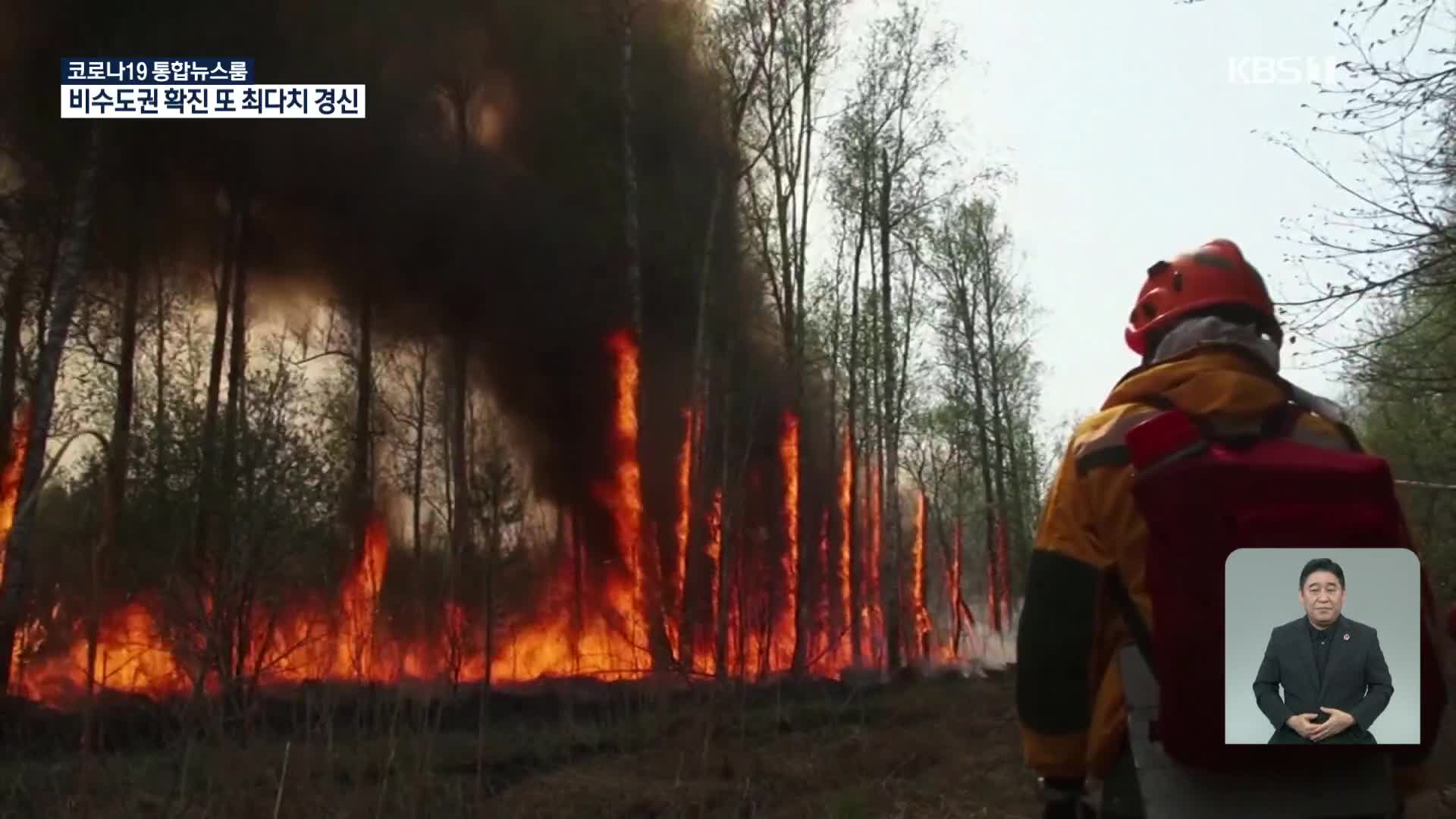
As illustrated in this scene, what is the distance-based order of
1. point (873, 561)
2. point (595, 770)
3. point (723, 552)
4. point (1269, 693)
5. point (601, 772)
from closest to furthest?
point (1269, 693), point (601, 772), point (595, 770), point (723, 552), point (873, 561)

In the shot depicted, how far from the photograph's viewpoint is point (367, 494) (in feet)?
64.4

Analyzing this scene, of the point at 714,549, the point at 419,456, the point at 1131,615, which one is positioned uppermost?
the point at 419,456

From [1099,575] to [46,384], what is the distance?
12547mm

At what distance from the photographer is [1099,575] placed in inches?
70.4

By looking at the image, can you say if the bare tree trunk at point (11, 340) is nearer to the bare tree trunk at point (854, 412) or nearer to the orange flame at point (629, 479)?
the orange flame at point (629, 479)

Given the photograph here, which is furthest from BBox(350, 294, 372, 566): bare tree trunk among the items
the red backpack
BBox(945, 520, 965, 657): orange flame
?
the red backpack

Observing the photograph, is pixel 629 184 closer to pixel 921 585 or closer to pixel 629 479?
pixel 629 479

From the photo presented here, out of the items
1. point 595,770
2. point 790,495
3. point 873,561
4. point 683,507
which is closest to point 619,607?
point 683,507

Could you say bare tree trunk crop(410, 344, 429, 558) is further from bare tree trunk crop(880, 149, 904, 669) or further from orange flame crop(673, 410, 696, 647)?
bare tree trunk crop(880, 149, 904, 669)

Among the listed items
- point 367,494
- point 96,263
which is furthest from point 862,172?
point 96,263

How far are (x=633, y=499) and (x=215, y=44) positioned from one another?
8.59 metres

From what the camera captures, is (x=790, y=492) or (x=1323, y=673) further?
(x=790, y=492)

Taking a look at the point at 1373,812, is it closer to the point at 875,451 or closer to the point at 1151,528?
the point at 1151,528

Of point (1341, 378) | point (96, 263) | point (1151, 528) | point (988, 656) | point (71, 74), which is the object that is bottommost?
point (988, 656)
